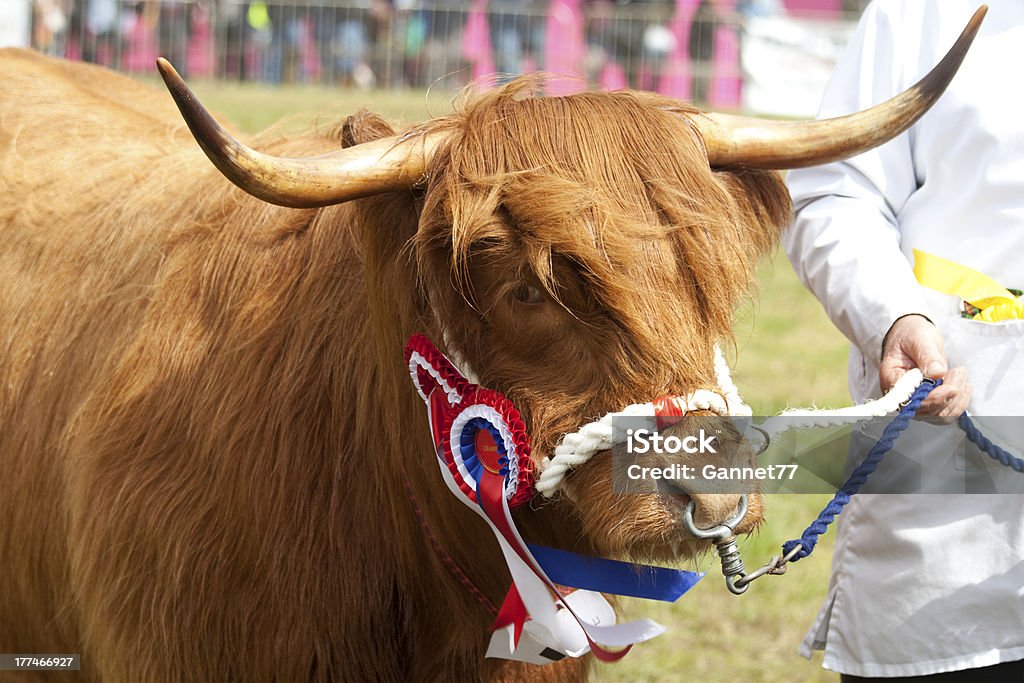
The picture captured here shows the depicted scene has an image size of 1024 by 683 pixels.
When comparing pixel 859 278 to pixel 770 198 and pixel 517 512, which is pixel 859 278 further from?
pixel 517 512

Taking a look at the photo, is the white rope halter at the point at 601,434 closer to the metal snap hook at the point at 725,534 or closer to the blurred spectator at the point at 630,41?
the metal snap hook at the point at 725,534

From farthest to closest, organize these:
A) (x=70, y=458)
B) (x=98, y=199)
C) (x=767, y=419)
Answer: (x=98, y=199) < (x=70, y=458) < (x=767, y=419)

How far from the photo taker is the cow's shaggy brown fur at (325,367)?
89.7 inches

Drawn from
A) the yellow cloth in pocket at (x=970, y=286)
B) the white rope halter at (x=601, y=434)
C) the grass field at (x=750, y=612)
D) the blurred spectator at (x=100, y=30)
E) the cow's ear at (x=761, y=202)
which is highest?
the blurred spectator at (x=100, y=30)

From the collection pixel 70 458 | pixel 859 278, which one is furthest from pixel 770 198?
pixel 70 458

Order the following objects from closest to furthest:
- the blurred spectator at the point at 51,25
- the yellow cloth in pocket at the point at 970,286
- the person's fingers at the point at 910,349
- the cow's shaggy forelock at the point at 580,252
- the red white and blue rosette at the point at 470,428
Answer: the cow's shaggy forelock at the point at 580,252 → the red white and blue rosette at the point at 470,428 → the person's fingers at the point at 910,349 → the yellow cloth in pocket at the point at 970,286 → the blurred spectator at the point at 51,25

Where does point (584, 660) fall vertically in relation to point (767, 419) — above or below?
below

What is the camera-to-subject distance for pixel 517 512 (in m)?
2.49

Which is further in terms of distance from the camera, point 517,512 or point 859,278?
point 859,278

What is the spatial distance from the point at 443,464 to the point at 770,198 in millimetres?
955

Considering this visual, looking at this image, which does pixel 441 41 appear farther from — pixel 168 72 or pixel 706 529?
pixel 706 529

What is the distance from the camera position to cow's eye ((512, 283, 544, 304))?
229 cm

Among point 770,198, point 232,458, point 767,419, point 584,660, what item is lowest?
point 584,660

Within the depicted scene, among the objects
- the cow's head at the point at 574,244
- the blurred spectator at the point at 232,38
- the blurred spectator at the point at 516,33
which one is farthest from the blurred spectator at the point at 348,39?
the cow's head at the point at 574,244
